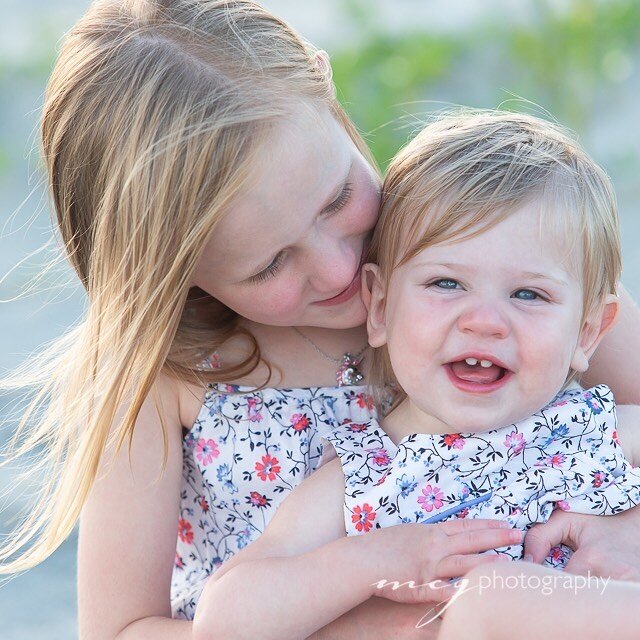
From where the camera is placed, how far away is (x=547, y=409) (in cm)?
169

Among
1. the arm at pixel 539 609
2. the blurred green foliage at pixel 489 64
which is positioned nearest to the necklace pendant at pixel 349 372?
the arm at pixel 539 609

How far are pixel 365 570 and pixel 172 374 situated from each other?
1.68 feet

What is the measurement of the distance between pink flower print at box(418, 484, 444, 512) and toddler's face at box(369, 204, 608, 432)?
0.10 metres

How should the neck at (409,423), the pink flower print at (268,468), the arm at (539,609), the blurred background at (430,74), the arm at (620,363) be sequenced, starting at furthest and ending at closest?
the blurred background at (430,74)
the arm at (620,363)
the pink flower print at (268,468)
the neck at (409,423)
the arm at (539,609)

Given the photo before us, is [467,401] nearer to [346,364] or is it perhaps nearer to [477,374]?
[477,374]

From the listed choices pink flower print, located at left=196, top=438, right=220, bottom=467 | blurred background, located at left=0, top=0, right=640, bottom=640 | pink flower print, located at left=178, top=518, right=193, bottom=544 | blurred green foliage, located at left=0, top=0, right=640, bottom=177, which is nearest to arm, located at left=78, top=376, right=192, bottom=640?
pink flower print, located at left=196, top=438, right=220, bottom=467

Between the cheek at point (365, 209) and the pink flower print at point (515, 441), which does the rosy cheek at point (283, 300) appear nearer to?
Result: the cheek at point (365, 209)

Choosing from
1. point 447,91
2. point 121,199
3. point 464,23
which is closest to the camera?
point 121,199

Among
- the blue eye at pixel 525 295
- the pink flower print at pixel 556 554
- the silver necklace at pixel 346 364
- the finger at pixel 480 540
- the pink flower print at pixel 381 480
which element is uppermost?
the blue eye at pixel 525 295

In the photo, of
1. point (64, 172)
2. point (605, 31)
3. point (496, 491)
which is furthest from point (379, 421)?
point (605, 31)

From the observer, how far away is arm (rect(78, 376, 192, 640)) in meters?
1.80

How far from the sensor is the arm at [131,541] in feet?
5.89

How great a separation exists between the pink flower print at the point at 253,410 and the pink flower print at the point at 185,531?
268 mm

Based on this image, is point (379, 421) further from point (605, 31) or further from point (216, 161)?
point (605, 31)
